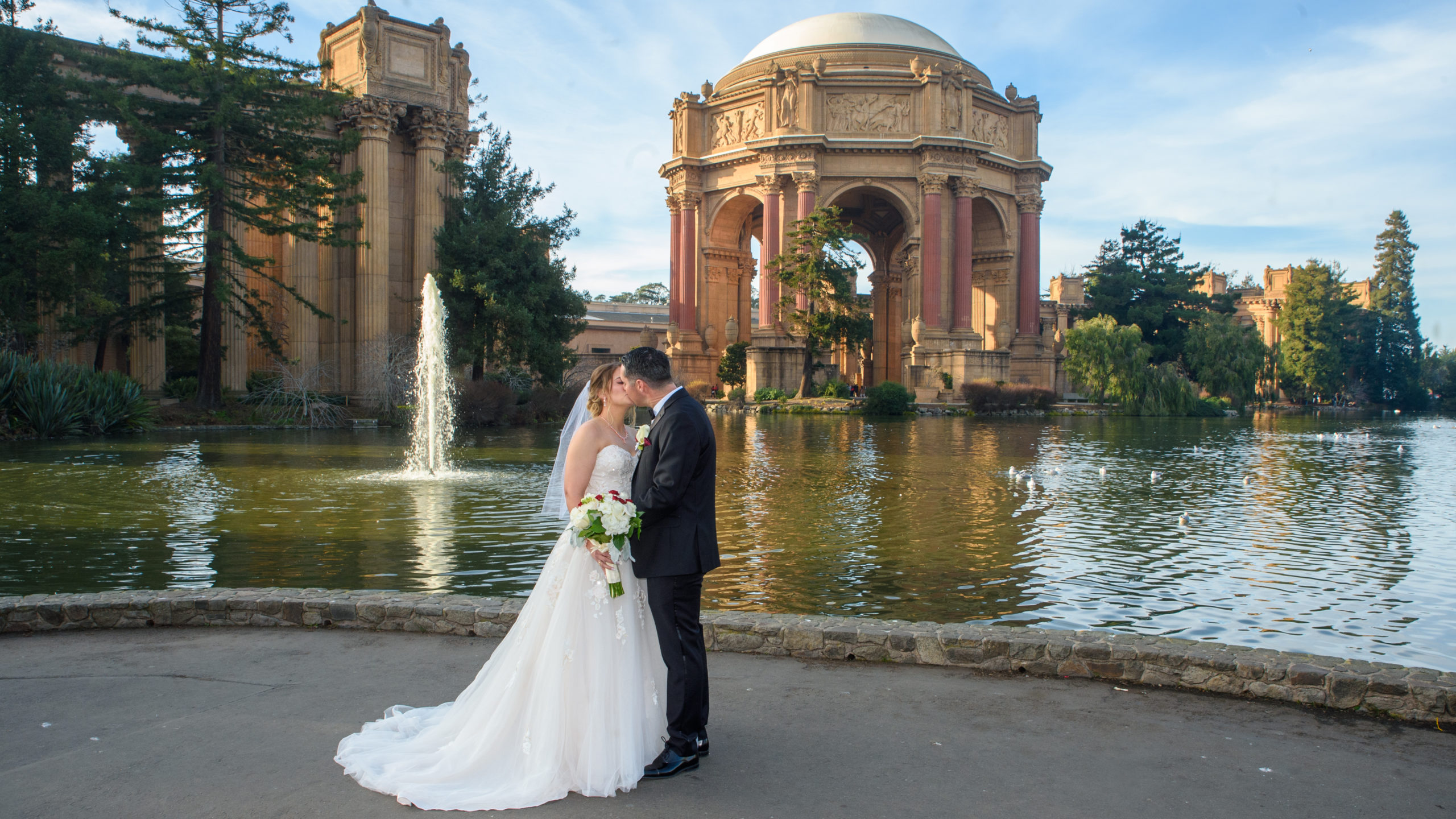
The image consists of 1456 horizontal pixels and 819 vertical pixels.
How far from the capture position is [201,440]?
23625 mm

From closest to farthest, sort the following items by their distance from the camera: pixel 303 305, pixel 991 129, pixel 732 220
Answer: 1. pixel 303 305
2. pixel 991 129
3. pixel 732 220

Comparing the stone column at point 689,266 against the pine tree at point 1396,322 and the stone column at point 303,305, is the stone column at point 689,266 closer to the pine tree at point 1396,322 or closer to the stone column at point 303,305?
the stone column at point 303,305

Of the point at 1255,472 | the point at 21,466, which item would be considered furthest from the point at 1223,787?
the point at 21,466

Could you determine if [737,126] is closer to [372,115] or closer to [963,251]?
[963,251]

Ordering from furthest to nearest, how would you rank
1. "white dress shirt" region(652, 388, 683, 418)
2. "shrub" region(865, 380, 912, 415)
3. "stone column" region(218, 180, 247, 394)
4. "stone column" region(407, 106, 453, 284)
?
"shrub" region(865, 380, 912, 415)
"stone column" region(407, 106, 453, 284)
"stone column" region(218, 180, 247, 394)
"white dress shirt" region(652, 388, 683, 418)

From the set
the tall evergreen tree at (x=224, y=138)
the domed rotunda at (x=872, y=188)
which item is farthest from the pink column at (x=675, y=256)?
the tall evergreen tree at (x=224, y=138)

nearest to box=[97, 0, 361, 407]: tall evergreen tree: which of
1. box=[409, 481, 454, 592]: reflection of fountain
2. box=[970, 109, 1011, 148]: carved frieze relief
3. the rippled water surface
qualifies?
the rippled water surface

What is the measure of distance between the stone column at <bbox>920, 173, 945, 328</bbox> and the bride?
177 ft

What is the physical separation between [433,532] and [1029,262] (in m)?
57.4

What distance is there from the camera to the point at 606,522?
13.5ft

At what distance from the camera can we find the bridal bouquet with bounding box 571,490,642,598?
13.5ft

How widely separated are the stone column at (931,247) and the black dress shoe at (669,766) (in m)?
54.2

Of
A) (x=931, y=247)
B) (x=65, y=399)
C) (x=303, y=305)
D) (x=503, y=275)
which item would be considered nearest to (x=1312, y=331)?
(x=931, y=247)

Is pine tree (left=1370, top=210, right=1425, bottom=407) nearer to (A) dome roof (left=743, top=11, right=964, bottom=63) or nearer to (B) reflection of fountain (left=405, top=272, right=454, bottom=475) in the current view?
(A) dome roof (left=743, top=11, right=964, bottom=63)
